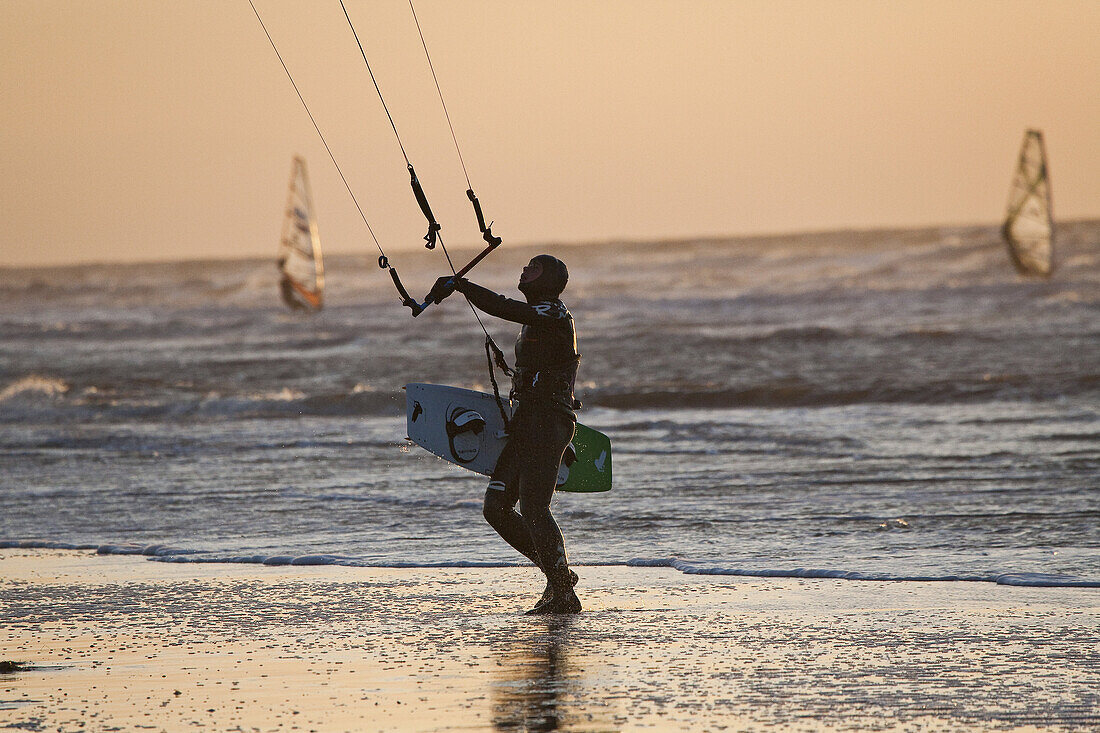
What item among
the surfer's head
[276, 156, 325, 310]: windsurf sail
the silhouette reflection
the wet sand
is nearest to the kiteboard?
the wet sand

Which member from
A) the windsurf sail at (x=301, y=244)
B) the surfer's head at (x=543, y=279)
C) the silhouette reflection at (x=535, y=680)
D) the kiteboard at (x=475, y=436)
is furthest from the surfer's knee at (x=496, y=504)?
the windsurf sail at (x=301, y=244)

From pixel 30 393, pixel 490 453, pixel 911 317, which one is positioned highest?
pixel 490 453

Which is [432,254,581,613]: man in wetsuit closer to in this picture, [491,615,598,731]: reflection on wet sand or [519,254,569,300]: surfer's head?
[519,254,569,300]: surfer's head

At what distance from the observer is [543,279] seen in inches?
255

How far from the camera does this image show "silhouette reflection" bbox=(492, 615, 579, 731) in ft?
15.0

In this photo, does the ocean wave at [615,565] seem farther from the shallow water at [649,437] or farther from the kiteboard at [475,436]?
the kiteboard at [475,436]

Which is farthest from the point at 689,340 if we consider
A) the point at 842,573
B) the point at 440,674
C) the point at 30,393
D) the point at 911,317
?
the point at 440,674

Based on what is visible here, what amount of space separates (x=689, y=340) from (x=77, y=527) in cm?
2202

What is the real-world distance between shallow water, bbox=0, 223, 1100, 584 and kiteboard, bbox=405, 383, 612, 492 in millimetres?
800

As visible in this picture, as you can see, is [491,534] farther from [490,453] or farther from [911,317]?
[911,317]

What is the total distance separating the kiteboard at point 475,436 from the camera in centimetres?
715

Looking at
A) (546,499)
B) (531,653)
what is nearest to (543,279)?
(546,499)

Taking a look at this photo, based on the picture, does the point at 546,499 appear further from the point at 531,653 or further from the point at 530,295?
the point at 531,653

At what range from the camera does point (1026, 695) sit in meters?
4.83
